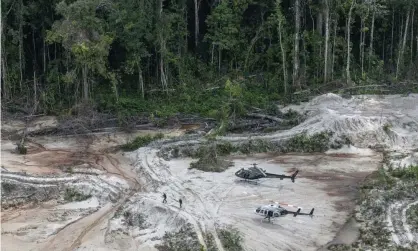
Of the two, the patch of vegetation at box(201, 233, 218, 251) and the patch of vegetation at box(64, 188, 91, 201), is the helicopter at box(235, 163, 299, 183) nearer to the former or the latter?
the patch of vegetation at box(201, 233, 218, 251)

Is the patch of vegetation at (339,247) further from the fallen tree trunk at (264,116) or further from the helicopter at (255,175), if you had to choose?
the fallen tree trunk at (264,116)

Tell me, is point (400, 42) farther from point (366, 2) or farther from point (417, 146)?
point (417, 146)

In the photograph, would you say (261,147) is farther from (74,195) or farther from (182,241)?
(182,241)

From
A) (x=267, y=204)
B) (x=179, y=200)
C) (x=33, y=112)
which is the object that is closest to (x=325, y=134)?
(x=267, y=204)

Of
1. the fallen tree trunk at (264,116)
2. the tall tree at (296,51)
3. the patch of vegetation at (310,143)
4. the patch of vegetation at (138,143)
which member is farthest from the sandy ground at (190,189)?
the tall tree at (296,51)

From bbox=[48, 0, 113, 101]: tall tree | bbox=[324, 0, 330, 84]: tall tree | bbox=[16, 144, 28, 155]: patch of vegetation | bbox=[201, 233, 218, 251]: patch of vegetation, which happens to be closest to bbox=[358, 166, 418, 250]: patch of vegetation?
bbox=[201, 233, 218, 251]: patch of vegetation

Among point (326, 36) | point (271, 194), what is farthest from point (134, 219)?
point (326, 36)
